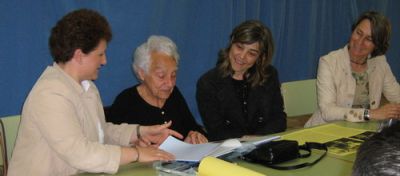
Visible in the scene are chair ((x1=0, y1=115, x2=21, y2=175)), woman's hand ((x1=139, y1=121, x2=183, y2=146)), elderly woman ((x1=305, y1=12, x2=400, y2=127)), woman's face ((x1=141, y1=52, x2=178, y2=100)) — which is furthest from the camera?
elderly woman ((x1=305, y1=12, x2=400, y2=127))

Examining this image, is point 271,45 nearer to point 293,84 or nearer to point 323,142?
point 293,84

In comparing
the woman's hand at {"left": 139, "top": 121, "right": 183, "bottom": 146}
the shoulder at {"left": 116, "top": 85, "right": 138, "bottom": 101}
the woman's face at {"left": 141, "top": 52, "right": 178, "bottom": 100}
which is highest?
the woman's face at {"left": 141, "top": 52, "right": 178, "bottom": 100}

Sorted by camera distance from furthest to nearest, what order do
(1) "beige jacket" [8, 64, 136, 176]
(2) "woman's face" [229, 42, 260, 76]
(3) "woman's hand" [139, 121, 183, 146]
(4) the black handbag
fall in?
(2) "woman's face" [229, 42, 260, 76] → (3) "woman's hand" [139, 121, 183, 146] → (4) the black handbag → (1) "beige jacket" [8, 64, 136, 176]

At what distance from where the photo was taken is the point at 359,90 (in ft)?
9.62

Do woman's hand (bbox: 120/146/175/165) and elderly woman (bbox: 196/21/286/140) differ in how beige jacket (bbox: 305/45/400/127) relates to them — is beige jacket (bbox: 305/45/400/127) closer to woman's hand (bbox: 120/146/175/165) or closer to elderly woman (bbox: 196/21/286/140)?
elderly woman (bbox: 196/21/286/140)

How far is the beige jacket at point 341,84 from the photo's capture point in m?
2.80

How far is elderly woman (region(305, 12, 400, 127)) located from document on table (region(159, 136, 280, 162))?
1.07m

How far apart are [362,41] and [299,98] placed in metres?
0.64

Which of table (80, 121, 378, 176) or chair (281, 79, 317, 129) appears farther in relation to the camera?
chair (281, 79, 317, 129)

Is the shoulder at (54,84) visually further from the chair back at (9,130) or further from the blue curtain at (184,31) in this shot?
the blue curtain at (184,31)

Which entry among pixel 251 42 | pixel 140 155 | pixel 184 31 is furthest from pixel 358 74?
pixel 140 155

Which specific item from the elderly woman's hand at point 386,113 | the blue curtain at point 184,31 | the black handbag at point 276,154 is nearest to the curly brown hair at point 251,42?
the blue curtain at point 184,31

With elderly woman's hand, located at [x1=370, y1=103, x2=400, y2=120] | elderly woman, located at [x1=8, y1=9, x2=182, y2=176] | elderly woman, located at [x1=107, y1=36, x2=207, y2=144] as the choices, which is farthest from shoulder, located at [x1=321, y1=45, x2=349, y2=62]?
elderly woman, located at [x1=8, y1=9, x2=182, y2=176]

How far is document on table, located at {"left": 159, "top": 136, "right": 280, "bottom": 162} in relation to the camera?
5.56 ft
